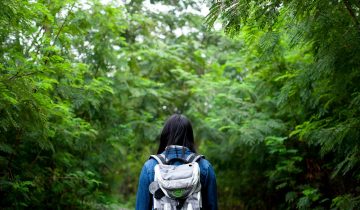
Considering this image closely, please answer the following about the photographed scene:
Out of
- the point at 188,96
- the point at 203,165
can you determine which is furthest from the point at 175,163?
the point at 188,96

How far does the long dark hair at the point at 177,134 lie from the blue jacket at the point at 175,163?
7 centimetres

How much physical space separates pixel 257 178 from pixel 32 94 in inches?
255

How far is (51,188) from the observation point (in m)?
6.88

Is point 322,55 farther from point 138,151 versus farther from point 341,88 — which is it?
point 138,151

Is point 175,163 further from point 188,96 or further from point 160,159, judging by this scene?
point 188,96

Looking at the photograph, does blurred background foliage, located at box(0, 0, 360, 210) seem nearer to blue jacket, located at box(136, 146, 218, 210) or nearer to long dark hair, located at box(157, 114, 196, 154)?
long dark hair, located at box(157, 114, 196, 154)

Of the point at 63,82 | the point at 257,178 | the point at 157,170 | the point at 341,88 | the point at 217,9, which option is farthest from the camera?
the point at 257,178

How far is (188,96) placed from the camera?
37.0 feet

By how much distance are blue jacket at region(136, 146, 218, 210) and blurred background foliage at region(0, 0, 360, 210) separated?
1.56 metres

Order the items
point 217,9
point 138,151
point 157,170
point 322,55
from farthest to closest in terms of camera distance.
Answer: point 138,151, point 322,55, point 217,9, point 157,170

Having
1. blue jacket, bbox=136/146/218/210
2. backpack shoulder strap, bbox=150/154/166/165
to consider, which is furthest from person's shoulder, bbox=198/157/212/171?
backpack shoulder strap, bbox=150/154/166/165

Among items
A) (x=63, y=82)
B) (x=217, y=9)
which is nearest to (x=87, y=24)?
(x=63, y=82)

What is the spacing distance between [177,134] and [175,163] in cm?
25

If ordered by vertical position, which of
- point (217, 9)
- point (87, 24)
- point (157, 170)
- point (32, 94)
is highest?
point (87, 24)
